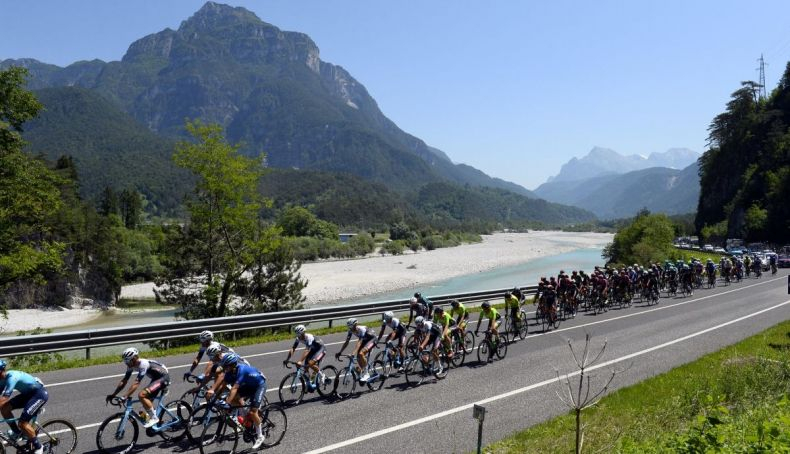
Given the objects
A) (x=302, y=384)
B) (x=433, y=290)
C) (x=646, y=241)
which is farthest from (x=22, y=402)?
(x=646, y=241)

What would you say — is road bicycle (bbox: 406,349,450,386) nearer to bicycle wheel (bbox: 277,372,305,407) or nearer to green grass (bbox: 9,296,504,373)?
bicycle wheel (bbox: 277,372,305,407)

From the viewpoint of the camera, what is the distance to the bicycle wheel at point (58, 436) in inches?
324

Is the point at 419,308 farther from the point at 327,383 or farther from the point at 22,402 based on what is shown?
the point at 22,402

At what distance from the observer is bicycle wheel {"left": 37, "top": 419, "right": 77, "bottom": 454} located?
8.23 meters

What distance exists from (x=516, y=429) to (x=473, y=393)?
2.40m

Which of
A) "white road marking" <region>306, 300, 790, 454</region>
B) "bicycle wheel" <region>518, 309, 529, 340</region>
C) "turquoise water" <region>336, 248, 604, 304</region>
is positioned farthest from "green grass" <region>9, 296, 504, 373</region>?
"turquoise water" <region>336, 248, 604, 304</region>

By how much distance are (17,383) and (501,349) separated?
12.0 meters

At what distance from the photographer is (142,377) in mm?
8789

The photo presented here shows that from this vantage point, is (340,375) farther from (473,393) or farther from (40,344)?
(40,344)

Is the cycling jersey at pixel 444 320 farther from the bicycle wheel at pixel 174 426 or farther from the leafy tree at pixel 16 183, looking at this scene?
the leafy tree at pixel 16 183

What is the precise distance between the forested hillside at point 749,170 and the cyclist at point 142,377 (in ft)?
281

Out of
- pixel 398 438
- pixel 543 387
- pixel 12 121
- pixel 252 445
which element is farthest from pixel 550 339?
pixel 12 121

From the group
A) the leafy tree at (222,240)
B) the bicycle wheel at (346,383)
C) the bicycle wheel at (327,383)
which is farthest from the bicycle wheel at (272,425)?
the leafy tree at (222,240)

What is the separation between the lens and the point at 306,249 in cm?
10388
